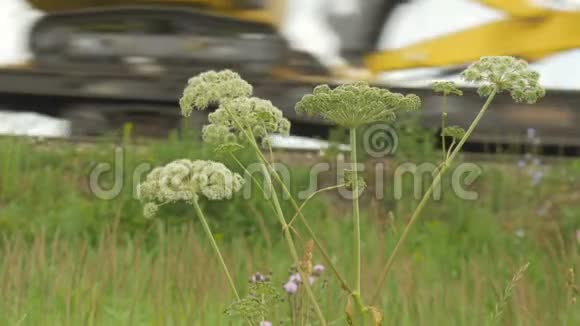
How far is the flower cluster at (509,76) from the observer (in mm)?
1526

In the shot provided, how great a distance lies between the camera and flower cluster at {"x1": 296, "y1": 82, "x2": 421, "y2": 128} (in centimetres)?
144

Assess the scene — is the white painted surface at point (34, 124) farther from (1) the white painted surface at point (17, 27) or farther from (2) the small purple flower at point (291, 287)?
(2) the small purple flower at point (291, 287)

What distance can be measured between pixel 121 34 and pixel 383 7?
59.1 inches

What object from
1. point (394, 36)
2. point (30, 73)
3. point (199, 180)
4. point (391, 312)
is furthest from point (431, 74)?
point (199, 180)

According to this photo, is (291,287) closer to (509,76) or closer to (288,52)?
(509,76)

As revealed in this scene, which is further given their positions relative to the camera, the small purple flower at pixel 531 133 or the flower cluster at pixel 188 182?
the small purple flower at pixel 531 133

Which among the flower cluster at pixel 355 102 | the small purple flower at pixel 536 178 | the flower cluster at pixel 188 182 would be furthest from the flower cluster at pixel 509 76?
the small purple flower at pixel 536 178

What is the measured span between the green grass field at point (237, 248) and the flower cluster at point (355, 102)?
33 centimetres

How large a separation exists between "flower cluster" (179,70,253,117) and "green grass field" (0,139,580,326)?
0.40m

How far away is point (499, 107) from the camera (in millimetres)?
5430

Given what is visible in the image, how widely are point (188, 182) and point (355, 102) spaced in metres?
0.28

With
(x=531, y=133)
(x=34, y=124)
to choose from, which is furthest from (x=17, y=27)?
(x=531, y=133)

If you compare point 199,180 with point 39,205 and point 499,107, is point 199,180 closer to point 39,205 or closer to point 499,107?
point 39,205

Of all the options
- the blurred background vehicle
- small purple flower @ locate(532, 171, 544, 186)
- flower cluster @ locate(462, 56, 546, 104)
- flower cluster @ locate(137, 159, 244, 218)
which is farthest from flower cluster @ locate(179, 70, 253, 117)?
the blurred background vehicle
